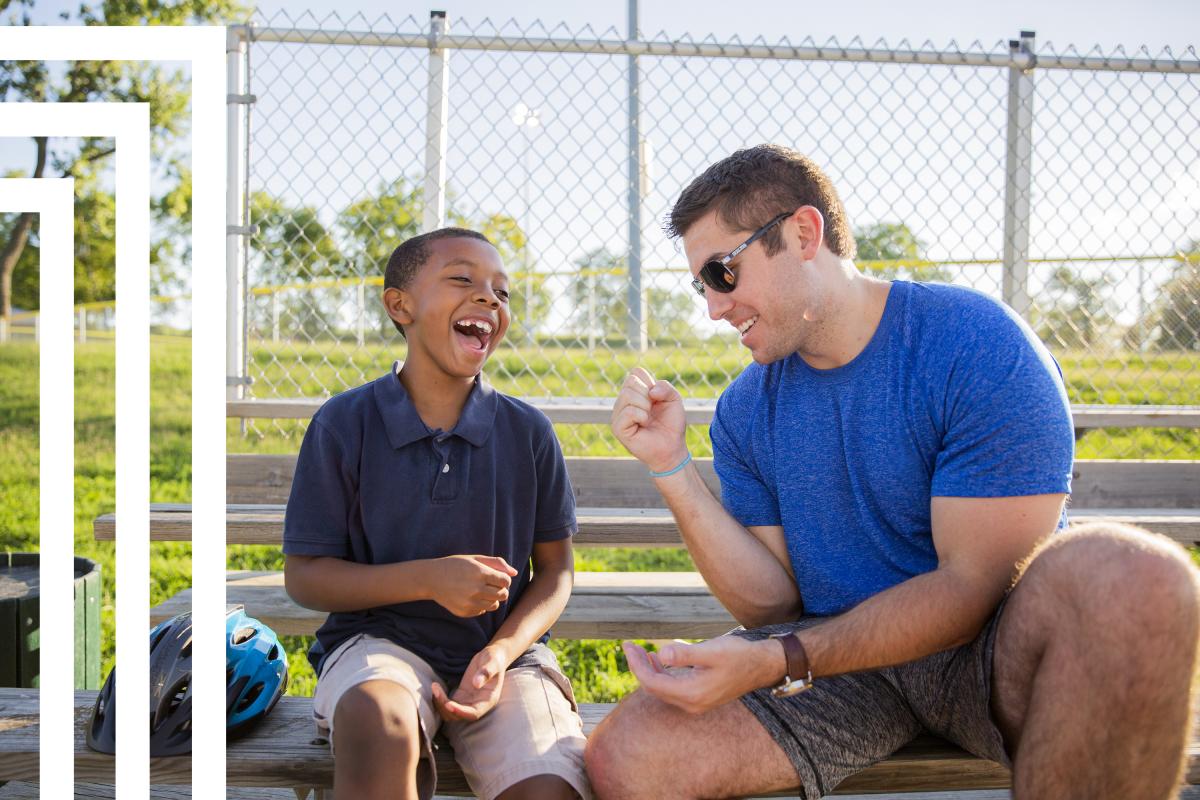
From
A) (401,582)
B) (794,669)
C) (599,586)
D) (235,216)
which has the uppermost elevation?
(235,216)

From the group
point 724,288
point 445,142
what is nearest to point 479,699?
point 724,288

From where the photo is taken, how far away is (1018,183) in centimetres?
377

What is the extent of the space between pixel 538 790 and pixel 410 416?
868mm

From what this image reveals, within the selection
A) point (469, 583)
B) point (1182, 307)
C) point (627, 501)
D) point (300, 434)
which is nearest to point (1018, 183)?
point (627, 501)

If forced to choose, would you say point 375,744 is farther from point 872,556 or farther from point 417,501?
point 872,556

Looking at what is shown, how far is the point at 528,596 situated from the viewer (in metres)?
2.32

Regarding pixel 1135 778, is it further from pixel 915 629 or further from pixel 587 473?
pixel 587 473

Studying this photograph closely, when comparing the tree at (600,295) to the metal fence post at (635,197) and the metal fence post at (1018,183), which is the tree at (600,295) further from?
the metal fence post at (1018,183)

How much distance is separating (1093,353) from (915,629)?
11.3 ft

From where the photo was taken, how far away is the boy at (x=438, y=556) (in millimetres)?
1912

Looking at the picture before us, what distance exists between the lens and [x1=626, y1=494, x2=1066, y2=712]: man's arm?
1.82 metres

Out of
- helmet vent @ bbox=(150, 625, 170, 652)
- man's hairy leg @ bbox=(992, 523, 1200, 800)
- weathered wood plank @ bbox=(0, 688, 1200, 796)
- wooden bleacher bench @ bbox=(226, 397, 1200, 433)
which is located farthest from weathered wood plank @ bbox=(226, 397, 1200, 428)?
man's hairy leg @ bbox=(992, 523, 1200, 800)

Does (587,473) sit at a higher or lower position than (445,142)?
lower
